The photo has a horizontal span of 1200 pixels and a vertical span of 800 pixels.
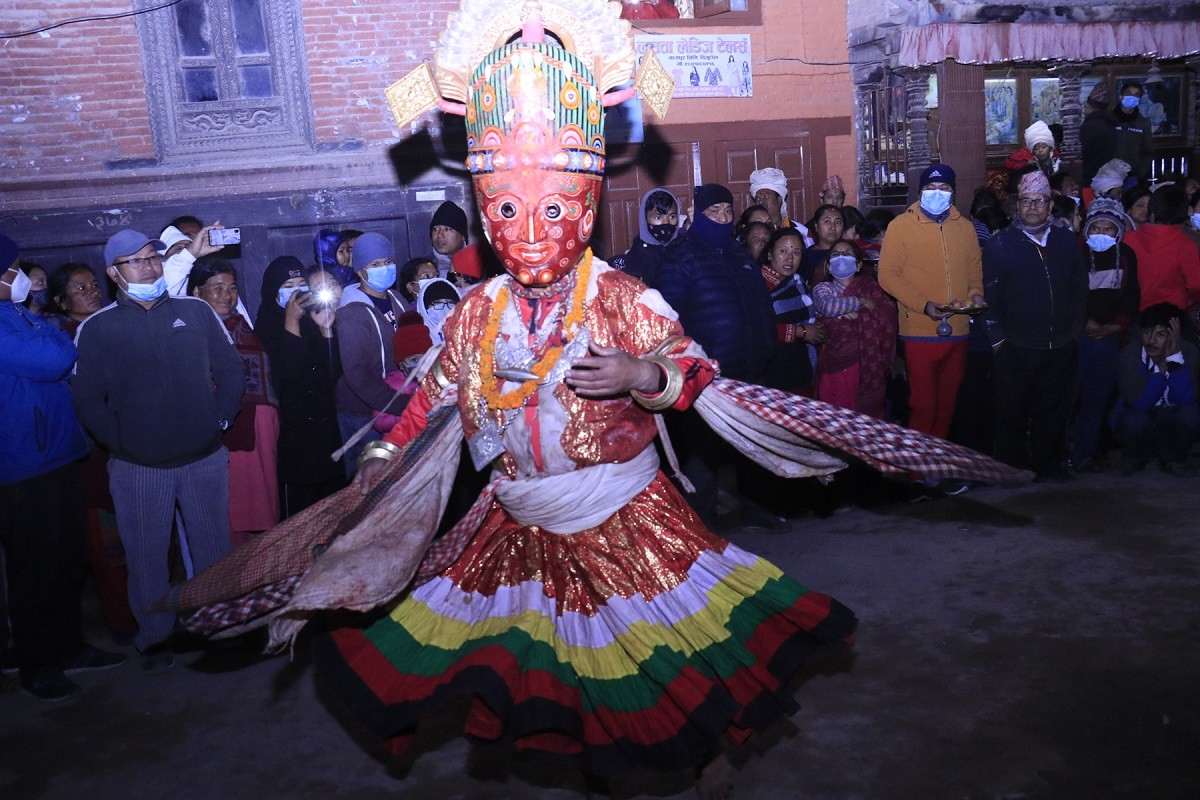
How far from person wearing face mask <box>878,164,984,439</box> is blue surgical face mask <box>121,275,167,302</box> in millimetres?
4431

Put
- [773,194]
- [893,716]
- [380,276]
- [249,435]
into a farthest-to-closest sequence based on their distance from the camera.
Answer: [773,194] → [380,276] → [249,435] → [893,716]

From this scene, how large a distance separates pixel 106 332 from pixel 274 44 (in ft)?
19.0

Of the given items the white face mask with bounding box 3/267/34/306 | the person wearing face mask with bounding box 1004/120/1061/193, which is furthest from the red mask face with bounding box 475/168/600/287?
the person wearing face mask with bounding box 1004/120/1061/193

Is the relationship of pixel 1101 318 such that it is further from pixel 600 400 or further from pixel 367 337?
pixel 600 400

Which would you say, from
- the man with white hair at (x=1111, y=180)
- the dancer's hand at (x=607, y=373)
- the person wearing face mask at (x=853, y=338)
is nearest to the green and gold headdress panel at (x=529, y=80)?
the dancer's hand at (x=607, y=373)

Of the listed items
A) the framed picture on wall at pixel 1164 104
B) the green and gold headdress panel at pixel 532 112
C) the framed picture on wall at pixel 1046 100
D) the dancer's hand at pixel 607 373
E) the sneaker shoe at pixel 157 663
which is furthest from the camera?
the framed picture on wall at pixel 1164 104

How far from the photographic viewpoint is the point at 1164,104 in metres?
14.3

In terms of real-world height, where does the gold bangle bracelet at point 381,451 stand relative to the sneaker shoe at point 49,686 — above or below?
above

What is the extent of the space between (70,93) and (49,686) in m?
6.23

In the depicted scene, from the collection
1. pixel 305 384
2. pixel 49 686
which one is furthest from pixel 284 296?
pixel 49 686

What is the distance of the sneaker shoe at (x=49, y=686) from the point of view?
4836mm

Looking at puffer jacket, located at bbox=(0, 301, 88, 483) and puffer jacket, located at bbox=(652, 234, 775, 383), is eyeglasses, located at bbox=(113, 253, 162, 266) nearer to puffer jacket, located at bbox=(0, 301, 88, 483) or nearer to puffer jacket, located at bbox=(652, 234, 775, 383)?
puffer jacket, located at bbox=(0, 301, 88, 483)

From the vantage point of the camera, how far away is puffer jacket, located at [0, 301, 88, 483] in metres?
4.62

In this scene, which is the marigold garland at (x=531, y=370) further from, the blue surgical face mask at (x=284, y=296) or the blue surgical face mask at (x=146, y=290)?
the blue surgical face mask at (x=284, y=296)
